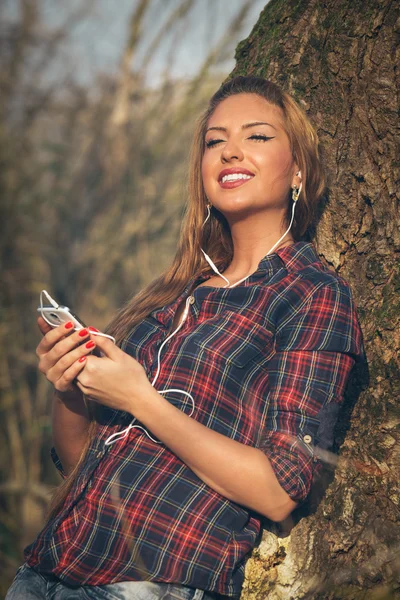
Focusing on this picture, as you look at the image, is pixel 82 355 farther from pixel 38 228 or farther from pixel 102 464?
pixel 38 228

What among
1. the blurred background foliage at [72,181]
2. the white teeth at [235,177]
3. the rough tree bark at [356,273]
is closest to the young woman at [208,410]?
the white teeth at [235,177]

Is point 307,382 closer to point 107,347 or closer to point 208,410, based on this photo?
point 208,410

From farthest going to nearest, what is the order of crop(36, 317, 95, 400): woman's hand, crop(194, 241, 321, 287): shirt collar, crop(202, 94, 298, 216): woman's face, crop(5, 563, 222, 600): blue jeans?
crop(202, 94, 298, 216): woman's face, crop(194, 241, 321, 287): shirt collar, crop(36, 317, 95, 400): woman's hand, crop(5, 563, 222, 600): blue jeans

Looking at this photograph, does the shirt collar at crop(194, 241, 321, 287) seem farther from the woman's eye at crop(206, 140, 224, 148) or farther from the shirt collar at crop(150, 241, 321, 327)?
the woman's eye at crop(206, 140, 224, 148)

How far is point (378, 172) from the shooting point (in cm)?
219

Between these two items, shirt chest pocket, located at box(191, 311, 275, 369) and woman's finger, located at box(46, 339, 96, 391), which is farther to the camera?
shirt chest pocket, located at box(191, 311, 275, 369)

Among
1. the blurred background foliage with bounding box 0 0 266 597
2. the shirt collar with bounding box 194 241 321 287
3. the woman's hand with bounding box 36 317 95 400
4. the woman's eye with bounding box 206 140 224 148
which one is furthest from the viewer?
the blurred background foliage with bounding box 0 0 266 597

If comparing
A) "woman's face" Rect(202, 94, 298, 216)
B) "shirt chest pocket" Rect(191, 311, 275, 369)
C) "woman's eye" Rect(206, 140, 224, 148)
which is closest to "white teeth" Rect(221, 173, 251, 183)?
"woman's face" Rect(202, 94, 298, 216)

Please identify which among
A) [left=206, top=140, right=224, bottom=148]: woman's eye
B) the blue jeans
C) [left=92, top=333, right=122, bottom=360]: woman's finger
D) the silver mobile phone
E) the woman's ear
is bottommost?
the blue jeans

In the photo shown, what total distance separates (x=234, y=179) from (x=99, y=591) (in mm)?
1372

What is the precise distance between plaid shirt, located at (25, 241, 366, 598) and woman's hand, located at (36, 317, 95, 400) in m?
0.25

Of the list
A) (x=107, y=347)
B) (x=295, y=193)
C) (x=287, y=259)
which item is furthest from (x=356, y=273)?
(x=107, y=347)

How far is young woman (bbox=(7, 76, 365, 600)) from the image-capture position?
1771 mm

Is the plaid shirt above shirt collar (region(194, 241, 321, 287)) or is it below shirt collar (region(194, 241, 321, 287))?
below
